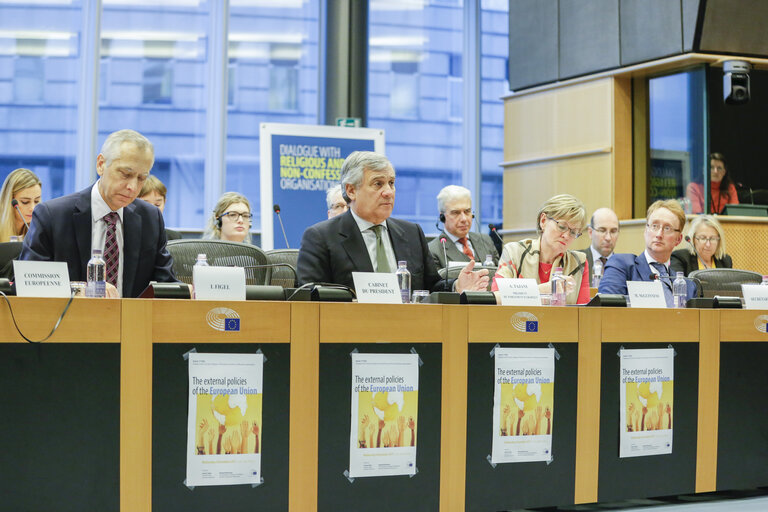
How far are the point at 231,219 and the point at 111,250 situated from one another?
1.88m

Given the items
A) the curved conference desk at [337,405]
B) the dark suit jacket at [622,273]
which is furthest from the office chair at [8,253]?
the dark suit jacket at [622,273]

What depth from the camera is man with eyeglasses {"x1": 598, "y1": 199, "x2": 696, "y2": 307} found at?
3779 millimetres

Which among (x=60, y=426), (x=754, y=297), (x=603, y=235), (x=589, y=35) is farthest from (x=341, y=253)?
(x=589, y=35)

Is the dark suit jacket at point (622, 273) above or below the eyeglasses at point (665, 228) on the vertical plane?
below

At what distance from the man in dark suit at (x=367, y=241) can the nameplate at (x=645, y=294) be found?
48cm

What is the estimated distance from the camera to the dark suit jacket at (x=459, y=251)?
447cm

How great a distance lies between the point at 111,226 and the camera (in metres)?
2.86

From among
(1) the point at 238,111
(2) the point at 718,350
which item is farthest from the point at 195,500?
(1) the point at 238,111

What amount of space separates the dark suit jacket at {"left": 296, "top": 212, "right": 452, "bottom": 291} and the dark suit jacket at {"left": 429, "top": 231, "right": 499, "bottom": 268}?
1.15 m

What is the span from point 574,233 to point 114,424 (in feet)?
6.63

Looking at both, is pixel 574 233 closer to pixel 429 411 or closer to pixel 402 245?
pixel 402 245

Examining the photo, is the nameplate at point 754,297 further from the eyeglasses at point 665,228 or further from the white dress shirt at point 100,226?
the white dress shirt at point 100,226

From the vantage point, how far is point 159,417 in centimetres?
219

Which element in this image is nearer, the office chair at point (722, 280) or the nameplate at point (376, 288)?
the nameplate at point (376, 288)
